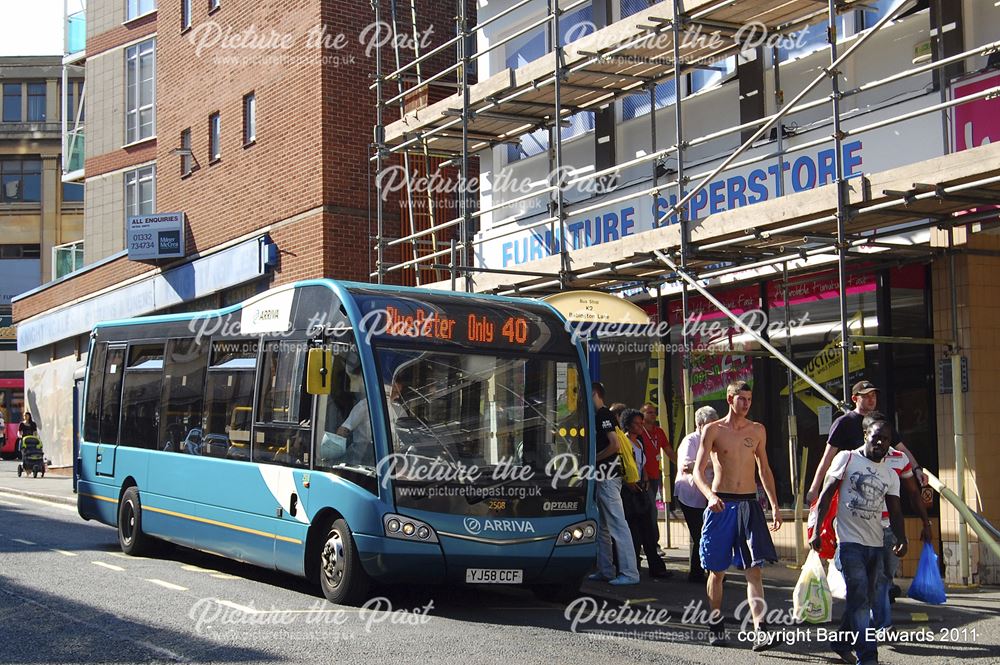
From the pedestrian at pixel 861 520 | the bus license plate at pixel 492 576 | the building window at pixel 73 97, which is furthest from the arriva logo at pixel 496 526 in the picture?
the building window at pixel 73 97

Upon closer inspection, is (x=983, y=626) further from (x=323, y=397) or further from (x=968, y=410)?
(x=323, y=397)

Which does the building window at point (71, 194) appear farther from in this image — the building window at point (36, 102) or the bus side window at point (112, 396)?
the bus side window at point (112, 396)

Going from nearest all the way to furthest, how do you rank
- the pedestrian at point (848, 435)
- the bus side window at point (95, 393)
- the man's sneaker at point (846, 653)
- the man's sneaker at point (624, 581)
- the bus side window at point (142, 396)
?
the man's sneaker at point (846, 653), the pedestrian at point (848, 435), the man's sneaker at point (624, 581), the bus side window at point (142, 396), the bus side window at point (95, 393)

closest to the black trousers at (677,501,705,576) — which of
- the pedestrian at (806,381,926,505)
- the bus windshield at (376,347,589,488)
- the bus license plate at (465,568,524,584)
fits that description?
the bus windshield at (376,347,589,488)

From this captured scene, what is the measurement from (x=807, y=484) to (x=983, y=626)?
14.0 feet

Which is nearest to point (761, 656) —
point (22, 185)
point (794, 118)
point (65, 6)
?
point (794, 118)

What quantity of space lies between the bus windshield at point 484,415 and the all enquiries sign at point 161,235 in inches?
656

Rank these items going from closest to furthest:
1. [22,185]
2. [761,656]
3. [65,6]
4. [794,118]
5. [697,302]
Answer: [761,656] < [794,118] < [697,302] < [65,6] < [22,185]

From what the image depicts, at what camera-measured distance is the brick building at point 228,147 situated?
70.3 feet

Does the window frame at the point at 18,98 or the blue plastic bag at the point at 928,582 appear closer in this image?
the blue plastic bag at the point at 928,582

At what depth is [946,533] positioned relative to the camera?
38.7ft

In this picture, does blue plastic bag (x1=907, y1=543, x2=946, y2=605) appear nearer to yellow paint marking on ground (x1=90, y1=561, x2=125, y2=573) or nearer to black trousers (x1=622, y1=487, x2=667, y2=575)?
black trousers (x1=622, y1=487, x2=667, y2=575)

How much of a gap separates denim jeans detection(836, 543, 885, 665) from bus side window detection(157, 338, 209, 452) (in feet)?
24.3

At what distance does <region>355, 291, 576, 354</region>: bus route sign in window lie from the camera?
10.4 meters
